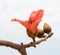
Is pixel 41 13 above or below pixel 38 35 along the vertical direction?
above

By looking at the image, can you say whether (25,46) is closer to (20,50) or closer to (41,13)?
(20,50)

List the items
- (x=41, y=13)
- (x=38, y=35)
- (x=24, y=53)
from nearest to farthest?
(x=24, y=53) < (x=41, y=13) < (x=38, y=35)

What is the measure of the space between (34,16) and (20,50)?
160mm

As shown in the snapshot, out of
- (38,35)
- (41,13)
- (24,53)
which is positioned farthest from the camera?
(38,35)

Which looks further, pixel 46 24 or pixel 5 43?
pixel 46 24

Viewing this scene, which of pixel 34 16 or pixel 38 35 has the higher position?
pixel 34 16

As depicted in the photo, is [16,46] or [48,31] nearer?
[16,46]

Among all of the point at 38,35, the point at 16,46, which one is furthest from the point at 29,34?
the point at 16,46

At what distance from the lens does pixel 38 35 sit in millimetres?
552

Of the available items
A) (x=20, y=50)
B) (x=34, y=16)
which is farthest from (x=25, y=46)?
(x=34, y=16)

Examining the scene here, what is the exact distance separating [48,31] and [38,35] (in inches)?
2.2

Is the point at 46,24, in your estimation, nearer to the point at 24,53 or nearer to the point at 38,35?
the point at 38,35

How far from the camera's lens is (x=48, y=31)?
20.3 inches

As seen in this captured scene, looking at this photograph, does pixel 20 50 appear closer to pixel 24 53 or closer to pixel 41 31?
pixel 24 53
